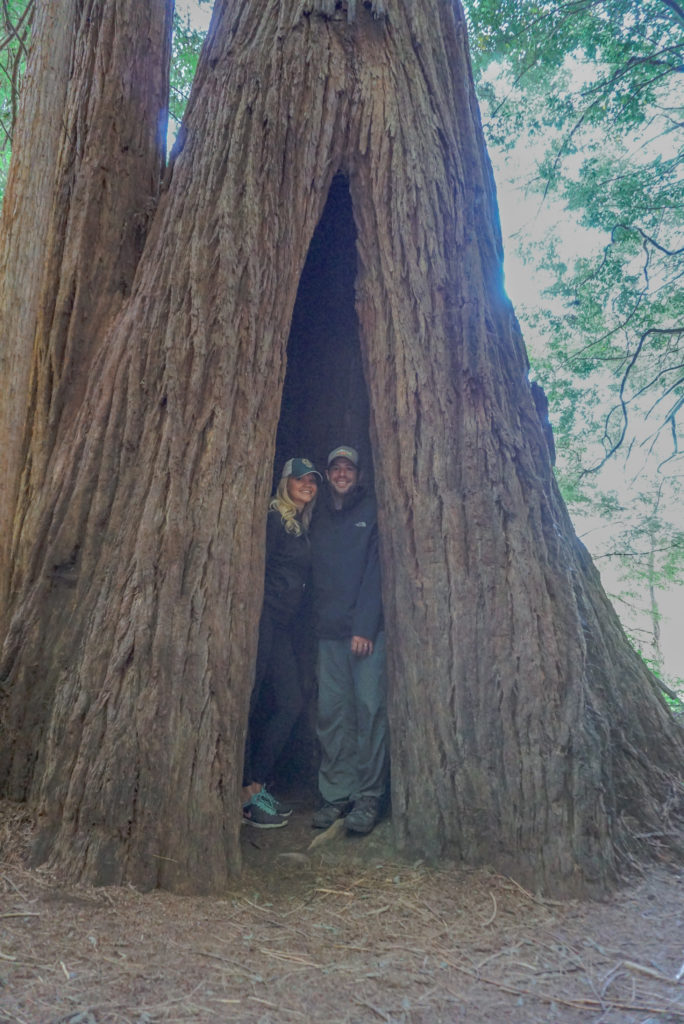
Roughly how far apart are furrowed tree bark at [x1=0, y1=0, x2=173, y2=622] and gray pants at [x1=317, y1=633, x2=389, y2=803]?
186cm

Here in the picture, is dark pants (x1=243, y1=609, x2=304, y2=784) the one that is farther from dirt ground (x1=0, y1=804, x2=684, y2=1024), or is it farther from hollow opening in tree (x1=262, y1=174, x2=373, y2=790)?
hollow opening in tree (x1=262, y1=174, x2=373, y2=790)

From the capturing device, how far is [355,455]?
4.71m

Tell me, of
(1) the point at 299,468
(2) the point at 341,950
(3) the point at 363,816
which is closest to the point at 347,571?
(1) the point at 299,468

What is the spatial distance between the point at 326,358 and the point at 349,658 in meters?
2.46

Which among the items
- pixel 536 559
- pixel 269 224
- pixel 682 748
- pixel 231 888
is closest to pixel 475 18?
pixel 269 224

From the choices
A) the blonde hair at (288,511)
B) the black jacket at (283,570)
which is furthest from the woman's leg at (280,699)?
the blonde hair at (288,511)

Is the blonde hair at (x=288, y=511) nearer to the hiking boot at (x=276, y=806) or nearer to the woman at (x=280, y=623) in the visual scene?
the woman at (x=280, y=623)

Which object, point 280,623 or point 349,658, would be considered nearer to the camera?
point 349,658

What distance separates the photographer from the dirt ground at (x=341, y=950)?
2176 mm

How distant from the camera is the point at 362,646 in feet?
13.7

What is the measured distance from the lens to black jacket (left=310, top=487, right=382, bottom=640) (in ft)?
14.0

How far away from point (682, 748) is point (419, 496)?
6.88ft

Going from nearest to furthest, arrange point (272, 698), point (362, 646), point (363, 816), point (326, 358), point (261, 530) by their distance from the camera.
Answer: point (261, 530) < point (363, 816) < point (362, 646) < point (272, 698) < point (326, 358)

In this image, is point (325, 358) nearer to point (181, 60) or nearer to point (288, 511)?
point (288, 511)
